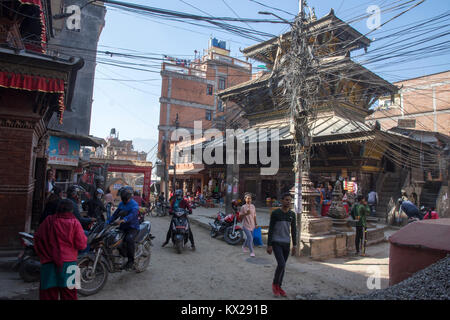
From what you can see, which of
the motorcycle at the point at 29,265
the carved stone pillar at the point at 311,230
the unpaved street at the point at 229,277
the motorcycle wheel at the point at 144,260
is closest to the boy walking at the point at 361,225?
the unpaved street at the point at 229,277

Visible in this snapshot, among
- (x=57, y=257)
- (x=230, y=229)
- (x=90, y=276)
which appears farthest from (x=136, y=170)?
(x=57, y=257)

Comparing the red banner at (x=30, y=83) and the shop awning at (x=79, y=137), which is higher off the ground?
the shop awning at (x=79, y=137)

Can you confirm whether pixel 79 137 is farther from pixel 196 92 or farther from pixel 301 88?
pixel 196 92

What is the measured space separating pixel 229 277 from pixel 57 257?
3706 millimetres

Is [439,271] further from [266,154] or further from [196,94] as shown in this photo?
[196,94]

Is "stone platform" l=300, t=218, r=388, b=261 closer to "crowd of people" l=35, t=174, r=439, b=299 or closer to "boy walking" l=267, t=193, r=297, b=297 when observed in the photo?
"crowd of people" l=35, t=174, r=439, b=299

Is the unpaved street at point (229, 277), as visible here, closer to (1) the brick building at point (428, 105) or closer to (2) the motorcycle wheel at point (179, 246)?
(2) the motorcycle wheel at point (179, 246)

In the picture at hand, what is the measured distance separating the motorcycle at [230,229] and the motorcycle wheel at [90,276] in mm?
4953

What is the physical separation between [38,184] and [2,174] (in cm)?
275

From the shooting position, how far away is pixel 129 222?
5594 mm

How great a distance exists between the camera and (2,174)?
6297 mm

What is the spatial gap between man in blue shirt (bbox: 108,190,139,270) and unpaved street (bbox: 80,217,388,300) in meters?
0.55

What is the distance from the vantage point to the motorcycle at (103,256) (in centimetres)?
470

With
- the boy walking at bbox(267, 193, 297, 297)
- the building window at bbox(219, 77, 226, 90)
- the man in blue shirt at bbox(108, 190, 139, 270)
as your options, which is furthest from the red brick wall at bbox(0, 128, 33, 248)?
the building window at bbox(219, 77, 226, 90)
